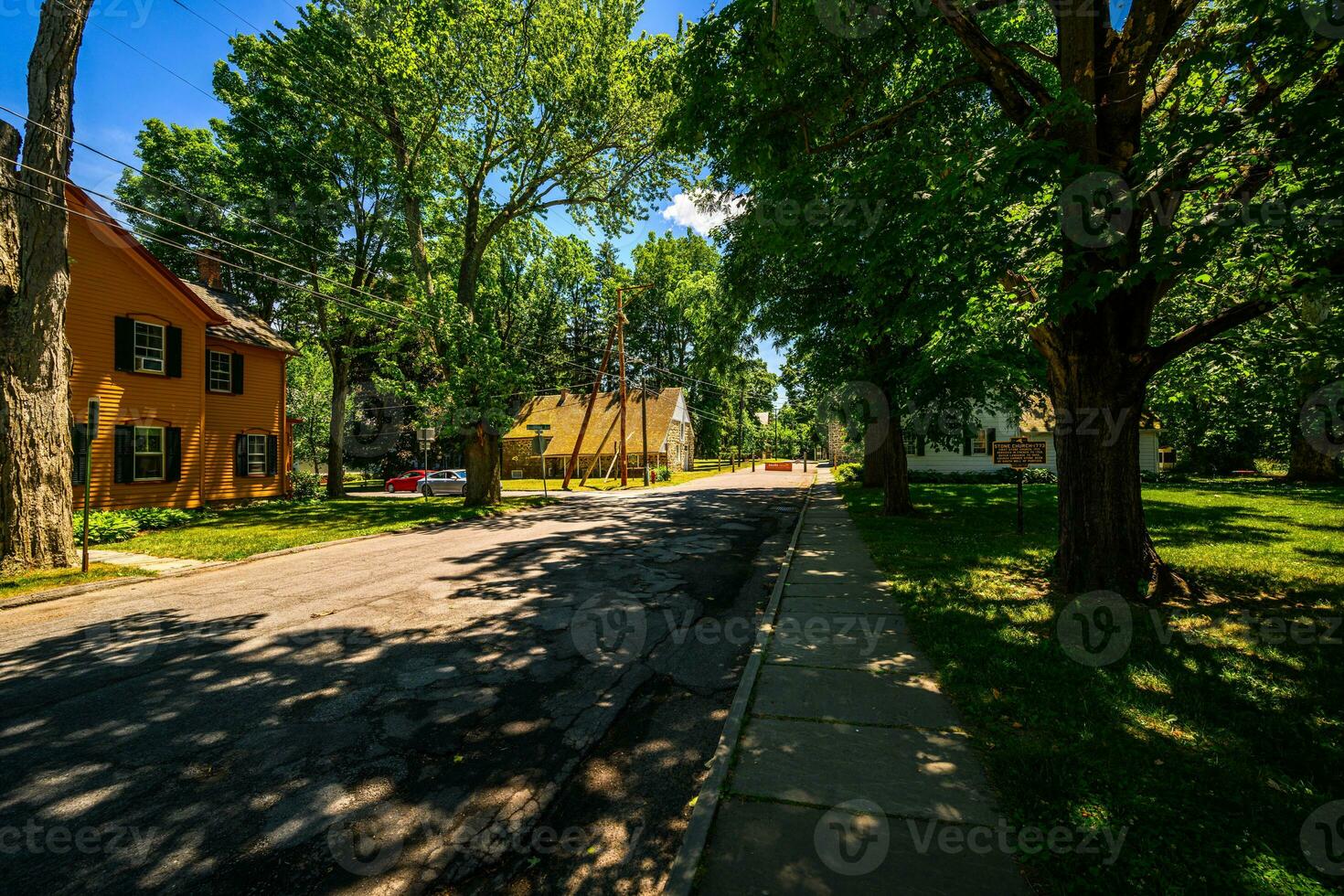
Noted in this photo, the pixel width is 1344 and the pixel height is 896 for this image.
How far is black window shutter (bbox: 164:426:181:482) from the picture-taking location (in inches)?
703

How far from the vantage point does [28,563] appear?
8859mm

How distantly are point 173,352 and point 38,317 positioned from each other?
35.3ft

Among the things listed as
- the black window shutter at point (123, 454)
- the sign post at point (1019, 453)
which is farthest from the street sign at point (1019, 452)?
the black window shutter at point (123, 454)

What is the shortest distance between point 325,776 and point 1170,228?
7.68 meters

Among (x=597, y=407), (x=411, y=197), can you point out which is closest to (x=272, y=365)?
(x=411, y=197)

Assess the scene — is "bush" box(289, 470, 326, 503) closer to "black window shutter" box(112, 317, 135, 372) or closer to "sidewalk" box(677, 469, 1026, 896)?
"black window shutter" box(112, 317, 135, 372)

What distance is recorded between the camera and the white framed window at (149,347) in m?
17.2

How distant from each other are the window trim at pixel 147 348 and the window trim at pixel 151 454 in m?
1.92

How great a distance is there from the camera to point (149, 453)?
1750 cm

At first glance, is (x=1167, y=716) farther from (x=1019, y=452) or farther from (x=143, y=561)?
(x=143, y=561)

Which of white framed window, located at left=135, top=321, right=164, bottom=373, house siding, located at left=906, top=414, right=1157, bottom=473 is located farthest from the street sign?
white framed window, located at left=135, top=321, right=164, bottom=373

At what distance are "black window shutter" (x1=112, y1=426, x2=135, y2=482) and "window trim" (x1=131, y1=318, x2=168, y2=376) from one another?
6.57 feet

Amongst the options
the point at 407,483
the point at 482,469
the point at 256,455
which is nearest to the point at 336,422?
the point at 256,455

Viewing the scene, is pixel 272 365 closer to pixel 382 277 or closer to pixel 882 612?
pixel 382 277
